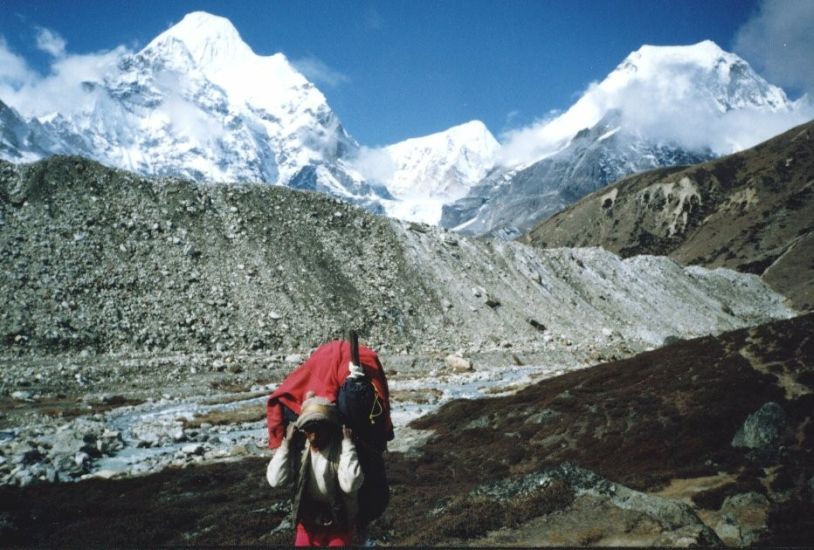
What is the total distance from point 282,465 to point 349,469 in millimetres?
890

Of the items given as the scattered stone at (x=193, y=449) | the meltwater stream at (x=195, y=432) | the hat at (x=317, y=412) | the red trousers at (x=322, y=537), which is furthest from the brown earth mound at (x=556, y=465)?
the hat at (x=317, y=412)

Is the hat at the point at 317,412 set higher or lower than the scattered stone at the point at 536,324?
higher

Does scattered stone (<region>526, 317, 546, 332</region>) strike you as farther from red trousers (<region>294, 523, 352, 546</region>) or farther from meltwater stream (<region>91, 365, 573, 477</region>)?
red trousers (<region>294, 523, 352, 546</region>)

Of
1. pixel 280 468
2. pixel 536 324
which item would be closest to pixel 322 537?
pixel 280 468

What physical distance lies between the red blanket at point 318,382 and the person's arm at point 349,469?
1.82 feet

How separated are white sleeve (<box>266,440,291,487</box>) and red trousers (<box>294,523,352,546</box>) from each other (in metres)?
0.60

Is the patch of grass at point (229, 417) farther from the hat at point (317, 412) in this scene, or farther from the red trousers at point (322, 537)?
the hat at point (317, 412)

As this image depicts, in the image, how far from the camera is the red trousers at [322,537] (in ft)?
19.9

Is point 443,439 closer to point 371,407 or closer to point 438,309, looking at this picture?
point 371,407

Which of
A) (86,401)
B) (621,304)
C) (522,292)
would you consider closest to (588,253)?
(621,304)

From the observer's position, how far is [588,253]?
101062 mm

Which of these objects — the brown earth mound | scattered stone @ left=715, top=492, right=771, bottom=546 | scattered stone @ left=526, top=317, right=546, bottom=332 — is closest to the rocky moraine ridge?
scattered stone @ left=526, top=317, right=546, bottom=332

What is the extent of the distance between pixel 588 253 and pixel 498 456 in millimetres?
83567

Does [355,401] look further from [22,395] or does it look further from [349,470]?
[22,395]
